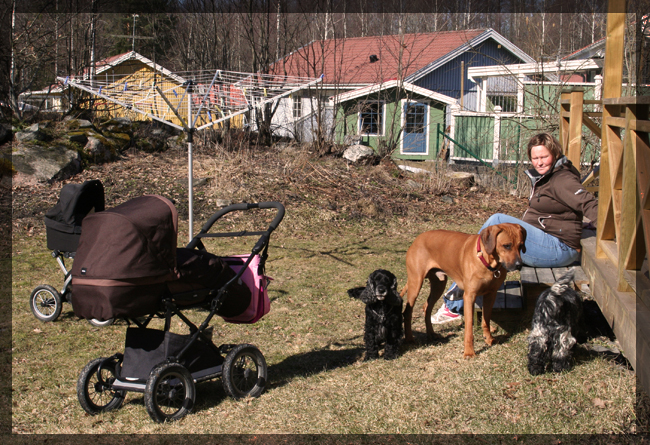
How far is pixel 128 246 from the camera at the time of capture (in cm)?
345

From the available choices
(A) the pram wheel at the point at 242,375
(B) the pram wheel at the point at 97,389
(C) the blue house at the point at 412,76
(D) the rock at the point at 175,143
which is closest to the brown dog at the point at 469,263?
(A) the pram wheel at the point at 242,375

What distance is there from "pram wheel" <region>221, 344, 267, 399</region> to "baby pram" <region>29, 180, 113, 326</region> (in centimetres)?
238

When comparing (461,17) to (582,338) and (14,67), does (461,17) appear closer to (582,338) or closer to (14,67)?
(14,67)

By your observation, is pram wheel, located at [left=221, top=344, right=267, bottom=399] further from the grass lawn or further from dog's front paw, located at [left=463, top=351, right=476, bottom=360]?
dog's front paw, located at [left=463, top=351, right=476, bottom=360]

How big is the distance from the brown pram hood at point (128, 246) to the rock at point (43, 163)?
971cm

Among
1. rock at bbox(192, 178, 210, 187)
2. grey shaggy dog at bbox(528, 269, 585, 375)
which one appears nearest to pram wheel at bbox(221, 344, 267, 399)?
grey shaggy dog at bbox(528, 269, 585, 375)

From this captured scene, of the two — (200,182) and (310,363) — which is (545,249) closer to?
(310,363)

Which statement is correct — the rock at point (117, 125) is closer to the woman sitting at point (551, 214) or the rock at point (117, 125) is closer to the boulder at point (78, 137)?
the boulder at point (78, 137)

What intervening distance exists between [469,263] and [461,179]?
1099cm

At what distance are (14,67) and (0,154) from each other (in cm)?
344

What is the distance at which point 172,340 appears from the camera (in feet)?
12.7

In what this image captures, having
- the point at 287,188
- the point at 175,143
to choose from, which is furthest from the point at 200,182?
the point at 175,143

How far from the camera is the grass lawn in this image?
3.70 m

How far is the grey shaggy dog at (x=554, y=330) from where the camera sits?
13.6ft
